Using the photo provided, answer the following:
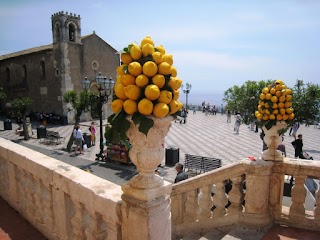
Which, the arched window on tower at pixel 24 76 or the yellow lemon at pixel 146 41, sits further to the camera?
the arched window on tower at pixel 24 76

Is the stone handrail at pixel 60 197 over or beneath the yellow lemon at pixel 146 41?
beneath

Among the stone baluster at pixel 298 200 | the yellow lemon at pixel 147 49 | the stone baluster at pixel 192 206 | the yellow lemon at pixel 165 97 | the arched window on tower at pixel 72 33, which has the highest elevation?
the arched window on tower at pixel 72 33

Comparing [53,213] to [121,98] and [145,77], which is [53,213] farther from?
[145,77]

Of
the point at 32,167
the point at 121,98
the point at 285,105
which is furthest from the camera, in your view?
the point at 285,105

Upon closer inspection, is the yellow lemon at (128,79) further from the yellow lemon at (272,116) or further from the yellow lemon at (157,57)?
the yellow lemon at (272,116)

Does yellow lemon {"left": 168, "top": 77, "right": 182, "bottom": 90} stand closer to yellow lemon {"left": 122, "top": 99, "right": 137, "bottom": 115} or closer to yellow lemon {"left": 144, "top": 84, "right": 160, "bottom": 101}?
yellow lemon {"left": 144, "top": 84, "right": 160, "bottom": 101}

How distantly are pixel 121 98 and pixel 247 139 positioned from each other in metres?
18.1

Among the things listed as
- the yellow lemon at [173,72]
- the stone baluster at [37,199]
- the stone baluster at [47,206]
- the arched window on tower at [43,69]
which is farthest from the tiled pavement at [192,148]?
the arched window on tower at [43,69]

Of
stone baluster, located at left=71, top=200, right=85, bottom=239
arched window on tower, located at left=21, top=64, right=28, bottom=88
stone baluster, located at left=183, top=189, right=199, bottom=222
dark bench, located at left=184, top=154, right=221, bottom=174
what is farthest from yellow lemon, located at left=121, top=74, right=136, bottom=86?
arched window on tower, located at left=21, top=64, right=28, bottom=88

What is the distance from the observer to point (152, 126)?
1.76 m

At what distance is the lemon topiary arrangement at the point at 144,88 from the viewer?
1.76m

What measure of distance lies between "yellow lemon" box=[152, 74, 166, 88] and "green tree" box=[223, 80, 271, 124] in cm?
978

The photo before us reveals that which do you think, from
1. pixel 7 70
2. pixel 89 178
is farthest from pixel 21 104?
pixel 7 70

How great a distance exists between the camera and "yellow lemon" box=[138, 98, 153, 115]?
1.74 meters
